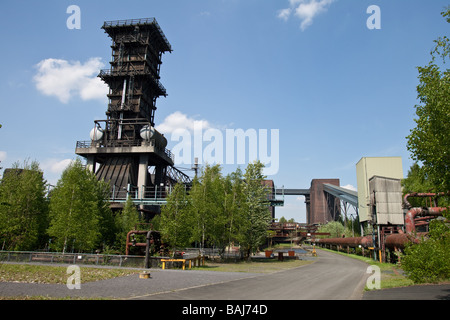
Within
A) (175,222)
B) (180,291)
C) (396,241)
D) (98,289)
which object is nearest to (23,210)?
(175,222)

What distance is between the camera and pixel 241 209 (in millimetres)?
37219

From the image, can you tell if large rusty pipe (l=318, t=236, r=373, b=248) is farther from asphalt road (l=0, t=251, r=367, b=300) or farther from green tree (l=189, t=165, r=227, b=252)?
asphalt road (l=0, t=251, r=367, b=300)

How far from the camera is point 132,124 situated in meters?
62.8

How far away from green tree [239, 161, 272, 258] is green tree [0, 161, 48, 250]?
23494mm

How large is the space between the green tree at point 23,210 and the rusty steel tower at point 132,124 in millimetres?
17294

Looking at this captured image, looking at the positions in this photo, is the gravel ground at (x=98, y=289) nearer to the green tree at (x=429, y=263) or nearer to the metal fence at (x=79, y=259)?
the metal fence at (x=79, y=259)

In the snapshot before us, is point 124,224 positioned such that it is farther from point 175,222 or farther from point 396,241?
point 396,241

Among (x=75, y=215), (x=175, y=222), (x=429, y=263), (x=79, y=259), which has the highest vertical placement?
(x=75, y=215)

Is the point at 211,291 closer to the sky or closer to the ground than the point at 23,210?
closer to the ground

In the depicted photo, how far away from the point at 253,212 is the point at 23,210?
26.8 metres

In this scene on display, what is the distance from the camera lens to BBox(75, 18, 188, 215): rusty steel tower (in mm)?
58469

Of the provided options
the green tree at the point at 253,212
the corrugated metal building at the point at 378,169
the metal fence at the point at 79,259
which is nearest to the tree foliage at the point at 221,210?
the green tree at the point at 253,212

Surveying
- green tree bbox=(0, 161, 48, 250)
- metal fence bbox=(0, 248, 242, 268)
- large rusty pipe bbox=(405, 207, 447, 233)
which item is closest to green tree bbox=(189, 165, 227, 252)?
metal fence bbox=(0, 248, 242, 268)
